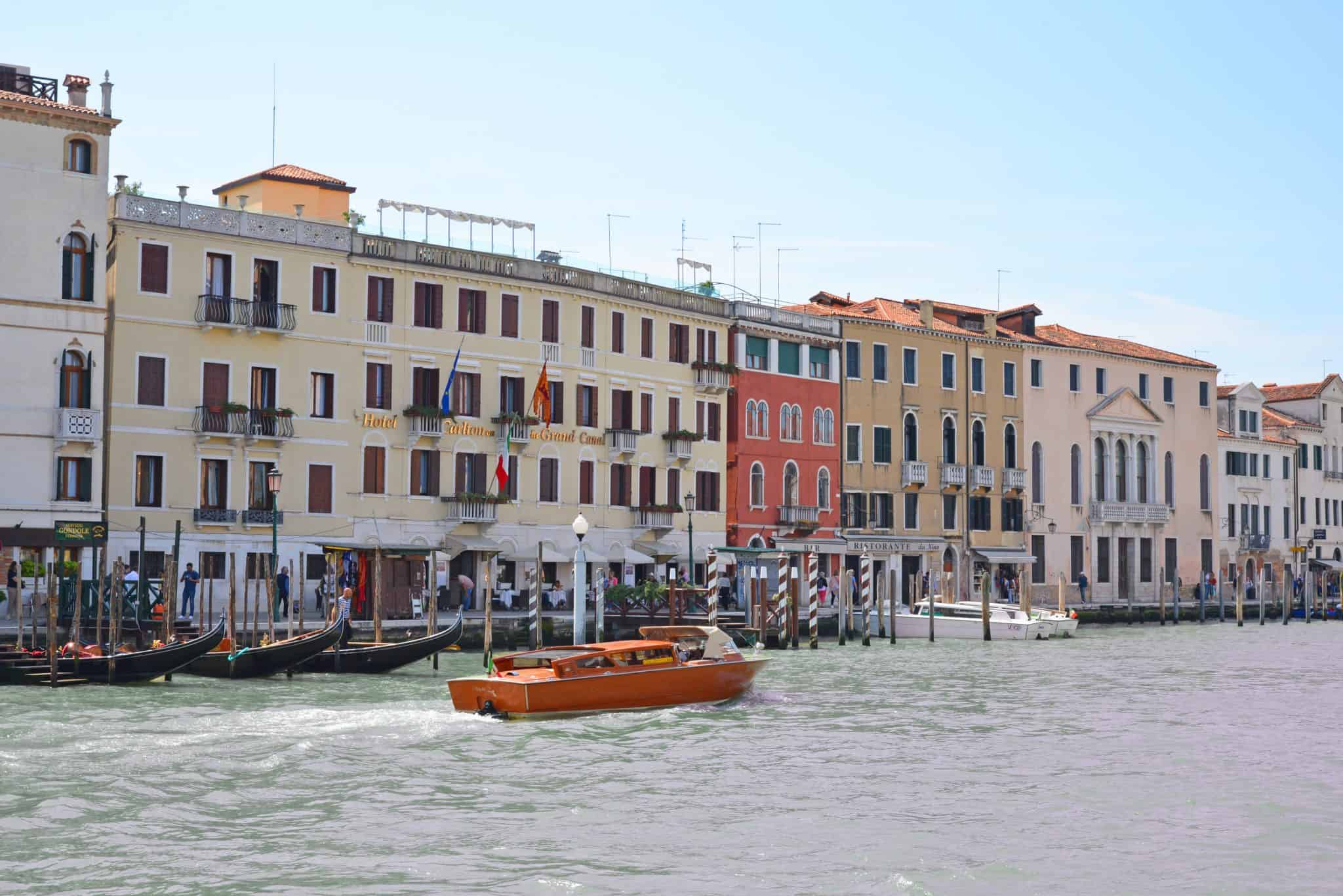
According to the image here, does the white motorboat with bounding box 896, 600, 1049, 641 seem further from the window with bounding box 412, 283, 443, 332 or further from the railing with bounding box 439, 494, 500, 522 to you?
the window with bounding box 412, 283, 443, 332

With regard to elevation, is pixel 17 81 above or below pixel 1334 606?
above

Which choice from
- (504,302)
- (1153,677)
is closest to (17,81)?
(504,302)

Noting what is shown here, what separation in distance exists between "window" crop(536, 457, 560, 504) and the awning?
17700 millimetres

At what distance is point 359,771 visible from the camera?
59.6ft

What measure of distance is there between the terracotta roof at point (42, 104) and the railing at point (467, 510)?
11623mm

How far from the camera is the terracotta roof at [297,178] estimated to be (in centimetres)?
4009

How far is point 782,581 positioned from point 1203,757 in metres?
17.7

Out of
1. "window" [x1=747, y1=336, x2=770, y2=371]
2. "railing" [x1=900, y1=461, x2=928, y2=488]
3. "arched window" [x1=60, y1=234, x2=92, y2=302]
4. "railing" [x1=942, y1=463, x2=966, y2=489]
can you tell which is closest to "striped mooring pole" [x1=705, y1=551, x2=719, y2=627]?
"arched window" [x1=60, y1=234, x2=92, y2=302]

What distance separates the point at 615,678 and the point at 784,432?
90.2ft

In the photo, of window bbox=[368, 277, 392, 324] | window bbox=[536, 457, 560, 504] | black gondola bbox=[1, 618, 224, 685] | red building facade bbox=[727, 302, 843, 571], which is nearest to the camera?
black gondola bbox=[1, 618, 224, 685]

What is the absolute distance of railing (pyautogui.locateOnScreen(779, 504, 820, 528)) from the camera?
165ft

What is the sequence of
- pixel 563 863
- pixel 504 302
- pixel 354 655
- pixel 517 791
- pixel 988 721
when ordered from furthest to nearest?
pixel 504 302 < pixel 354 655 < pixel 988 721 < pixel 517 791 < pixel 563 863

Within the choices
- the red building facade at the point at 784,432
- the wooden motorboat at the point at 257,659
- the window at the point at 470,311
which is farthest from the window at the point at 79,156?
the red building facade at the point at 784,432

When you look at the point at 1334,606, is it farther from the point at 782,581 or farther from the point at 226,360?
the point at 226,360
